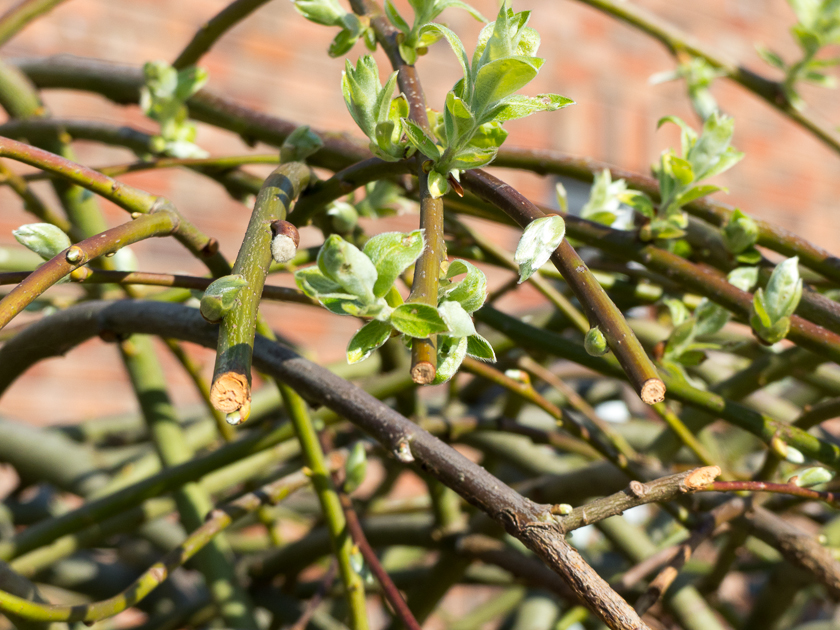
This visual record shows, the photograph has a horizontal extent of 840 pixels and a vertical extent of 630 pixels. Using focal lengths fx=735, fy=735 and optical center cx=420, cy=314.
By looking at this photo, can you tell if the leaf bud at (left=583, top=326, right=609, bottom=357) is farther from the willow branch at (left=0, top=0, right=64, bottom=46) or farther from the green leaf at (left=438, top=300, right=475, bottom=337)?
the willow branch at (left=0, top=0, right=64, bottom=46)

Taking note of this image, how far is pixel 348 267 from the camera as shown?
0.21 metres

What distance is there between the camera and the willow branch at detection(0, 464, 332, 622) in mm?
305

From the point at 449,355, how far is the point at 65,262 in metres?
0.13

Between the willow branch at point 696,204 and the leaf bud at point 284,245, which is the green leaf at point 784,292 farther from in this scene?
the leaf bud at point 284,245

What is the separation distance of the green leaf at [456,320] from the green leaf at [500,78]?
0.22ft

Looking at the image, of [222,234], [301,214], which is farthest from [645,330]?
[222,234]

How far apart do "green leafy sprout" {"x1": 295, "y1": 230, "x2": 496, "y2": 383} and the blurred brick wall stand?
2.92 ft

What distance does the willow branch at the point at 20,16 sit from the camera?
1.82 feet

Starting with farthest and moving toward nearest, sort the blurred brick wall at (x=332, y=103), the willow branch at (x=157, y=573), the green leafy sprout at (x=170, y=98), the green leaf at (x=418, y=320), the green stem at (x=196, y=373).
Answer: the blurred brick wall at (x=332, y=103)
the green stem at (x=196, y=373)
the green leafy sprout at (x=170, y=98)
the willow branch at (x=157, y=573)
the green leaf at (x=418, y=320)

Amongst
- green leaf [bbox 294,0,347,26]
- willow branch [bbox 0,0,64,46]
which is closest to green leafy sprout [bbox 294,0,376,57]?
green leaf [bbox 294,0,347,26]

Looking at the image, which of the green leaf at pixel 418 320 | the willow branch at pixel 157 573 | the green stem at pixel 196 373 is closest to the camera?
the green leaf at pixel 418 320

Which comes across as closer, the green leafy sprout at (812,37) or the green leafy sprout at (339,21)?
the green leafy sprout at (339,21)

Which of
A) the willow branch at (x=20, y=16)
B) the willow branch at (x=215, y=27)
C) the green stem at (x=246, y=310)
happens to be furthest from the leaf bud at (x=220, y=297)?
the willow branch at (x=20, y=16)

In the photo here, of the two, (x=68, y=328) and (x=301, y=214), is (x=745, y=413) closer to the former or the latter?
Answer: (x=301, y=214)
